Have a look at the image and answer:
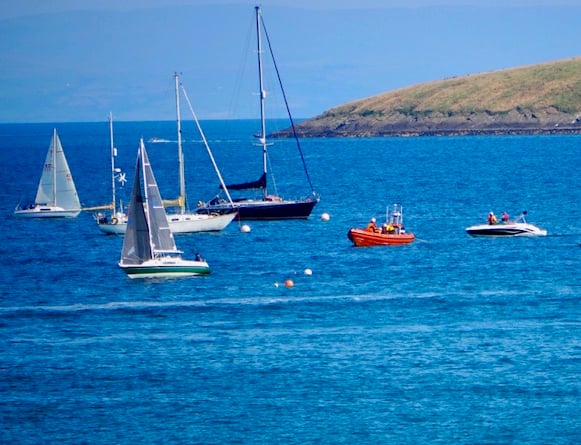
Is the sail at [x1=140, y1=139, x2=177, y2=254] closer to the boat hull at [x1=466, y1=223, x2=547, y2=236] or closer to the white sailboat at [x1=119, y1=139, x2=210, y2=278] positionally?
the white sailboat at [x1=119, y1=139, x2=210, y2=278]

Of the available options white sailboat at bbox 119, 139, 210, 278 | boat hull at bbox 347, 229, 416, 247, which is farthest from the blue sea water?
boat hull at bbox 347, 229, 416, 247

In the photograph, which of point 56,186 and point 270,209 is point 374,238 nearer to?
point 270,209

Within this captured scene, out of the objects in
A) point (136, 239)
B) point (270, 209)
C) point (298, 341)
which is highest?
point (136, 239)

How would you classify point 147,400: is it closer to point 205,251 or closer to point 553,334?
Result: point 553,334

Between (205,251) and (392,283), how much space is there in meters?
17.8

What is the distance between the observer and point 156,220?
69625mm

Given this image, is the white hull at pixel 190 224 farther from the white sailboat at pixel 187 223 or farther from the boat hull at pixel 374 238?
the boat hull at pixel 374 238

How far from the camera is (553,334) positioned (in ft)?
173

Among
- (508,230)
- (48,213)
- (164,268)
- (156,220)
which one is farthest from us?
(48,213)

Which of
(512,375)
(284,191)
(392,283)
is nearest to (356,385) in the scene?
(512,375)

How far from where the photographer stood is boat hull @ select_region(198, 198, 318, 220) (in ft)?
322

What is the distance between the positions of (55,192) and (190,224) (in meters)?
22.0

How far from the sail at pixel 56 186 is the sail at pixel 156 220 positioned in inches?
1509

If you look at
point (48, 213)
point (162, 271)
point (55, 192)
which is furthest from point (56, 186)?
point (162, 271)
